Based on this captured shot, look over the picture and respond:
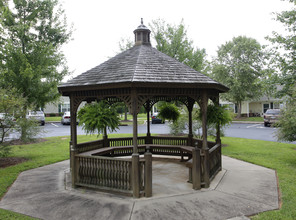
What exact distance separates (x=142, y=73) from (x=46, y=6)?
15.1m

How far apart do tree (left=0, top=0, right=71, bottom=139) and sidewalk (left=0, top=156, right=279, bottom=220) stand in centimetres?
903

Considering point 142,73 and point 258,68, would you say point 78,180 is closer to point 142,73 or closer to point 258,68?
point 142,73

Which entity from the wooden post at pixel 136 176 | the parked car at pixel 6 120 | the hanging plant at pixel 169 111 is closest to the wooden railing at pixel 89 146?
the wooden post at pixel 136 176

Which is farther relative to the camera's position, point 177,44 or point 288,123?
point 177,44

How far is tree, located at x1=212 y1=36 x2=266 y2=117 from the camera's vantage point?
29953mm

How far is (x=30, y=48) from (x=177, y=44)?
11391 millimetres

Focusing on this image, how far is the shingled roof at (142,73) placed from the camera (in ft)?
Answer: 18.0

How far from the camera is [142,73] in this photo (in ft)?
18.6

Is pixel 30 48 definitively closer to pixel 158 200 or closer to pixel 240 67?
pixel 158 200

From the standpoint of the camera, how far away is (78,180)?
6051 mm

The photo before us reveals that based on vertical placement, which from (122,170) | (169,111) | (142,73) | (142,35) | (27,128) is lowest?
(122,170)

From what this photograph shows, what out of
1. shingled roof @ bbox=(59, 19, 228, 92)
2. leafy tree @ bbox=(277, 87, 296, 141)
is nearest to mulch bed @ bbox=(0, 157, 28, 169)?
shingled roof @ bbox=(59, 19, 228, 92)

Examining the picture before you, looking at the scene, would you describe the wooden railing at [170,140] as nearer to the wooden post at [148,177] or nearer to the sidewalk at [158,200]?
the sidewalk at [158,200]

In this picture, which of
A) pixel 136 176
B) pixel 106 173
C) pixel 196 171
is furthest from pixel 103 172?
pixel 196 171
